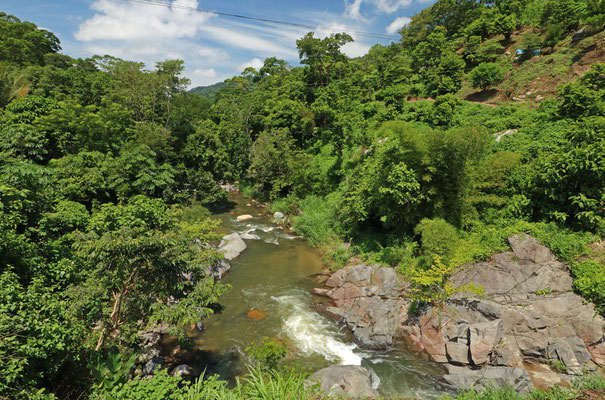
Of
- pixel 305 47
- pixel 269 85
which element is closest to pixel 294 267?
pixel 305 47

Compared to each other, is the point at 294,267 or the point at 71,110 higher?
the point at 71,110

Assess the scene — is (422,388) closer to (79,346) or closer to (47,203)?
(79,346)

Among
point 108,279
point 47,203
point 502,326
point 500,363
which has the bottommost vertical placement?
point 500,363

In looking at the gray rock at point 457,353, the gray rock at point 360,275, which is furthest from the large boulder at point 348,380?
the gray rock at point 360,275

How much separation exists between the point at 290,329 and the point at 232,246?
9.49m

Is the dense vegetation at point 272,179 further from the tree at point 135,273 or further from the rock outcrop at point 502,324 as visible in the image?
the rock outcrop at point 502,324

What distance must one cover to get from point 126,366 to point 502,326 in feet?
46.1

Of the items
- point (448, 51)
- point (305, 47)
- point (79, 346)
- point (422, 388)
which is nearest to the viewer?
point (79, 346)

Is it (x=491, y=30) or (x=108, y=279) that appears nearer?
(x=108, y=279)

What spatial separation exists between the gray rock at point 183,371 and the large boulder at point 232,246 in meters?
9.06

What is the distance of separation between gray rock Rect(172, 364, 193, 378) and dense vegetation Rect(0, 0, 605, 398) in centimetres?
259

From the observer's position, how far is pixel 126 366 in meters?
7.79

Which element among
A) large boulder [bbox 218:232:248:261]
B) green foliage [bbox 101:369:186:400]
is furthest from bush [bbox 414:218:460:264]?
large boulder [bbox 218:232:248:261]

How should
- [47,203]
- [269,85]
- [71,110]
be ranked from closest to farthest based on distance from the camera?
[47,203]
[71,110]
[269,85]
